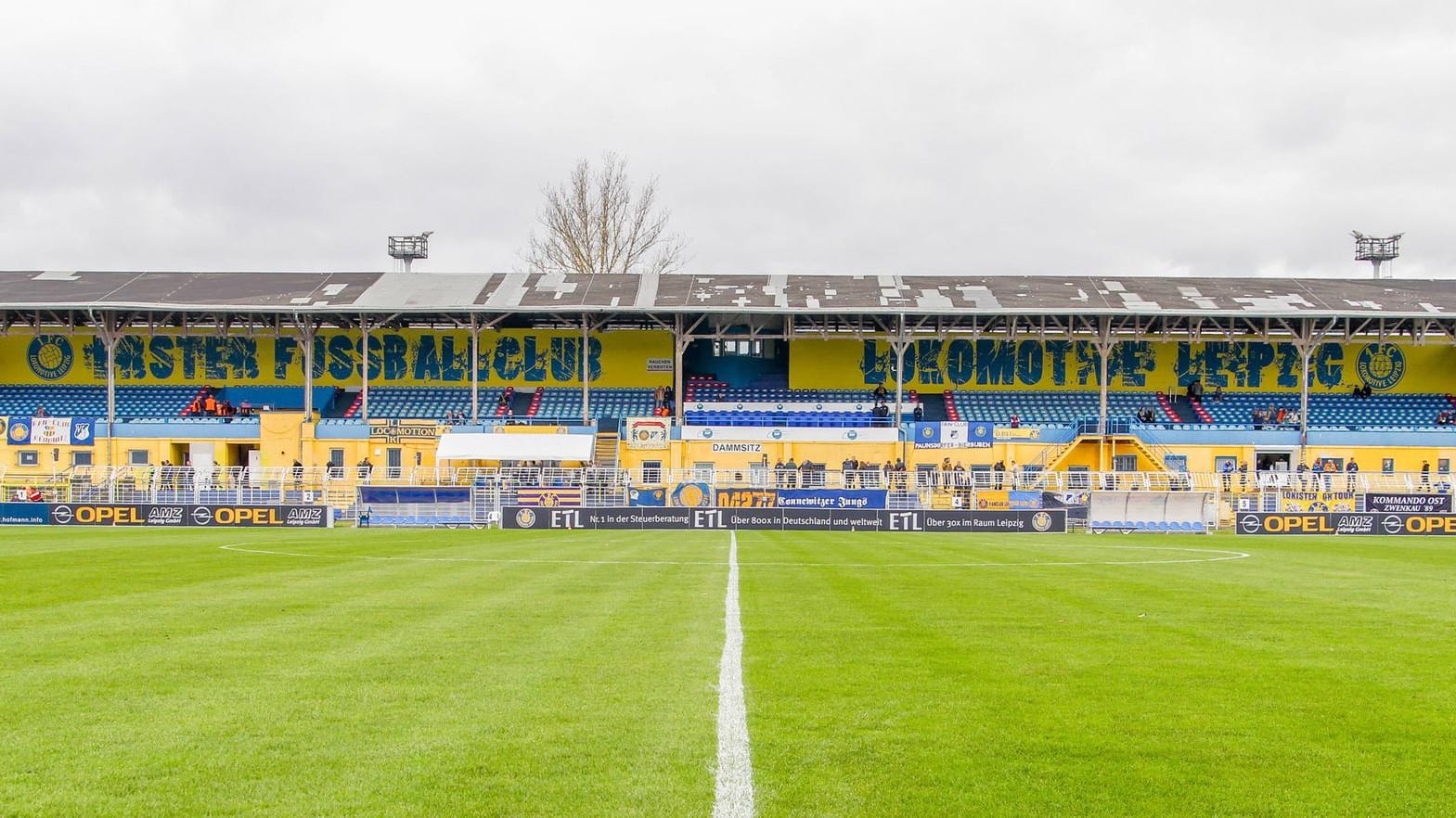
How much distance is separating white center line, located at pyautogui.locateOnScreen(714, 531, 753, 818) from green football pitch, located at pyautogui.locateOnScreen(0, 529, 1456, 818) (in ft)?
0.20

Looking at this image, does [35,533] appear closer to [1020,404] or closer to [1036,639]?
[1036,639]

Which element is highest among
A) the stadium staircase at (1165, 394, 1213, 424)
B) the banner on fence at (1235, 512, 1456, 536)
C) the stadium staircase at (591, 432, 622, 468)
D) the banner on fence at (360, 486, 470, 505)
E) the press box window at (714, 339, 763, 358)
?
the press box window at (714, 339, 763, 358)

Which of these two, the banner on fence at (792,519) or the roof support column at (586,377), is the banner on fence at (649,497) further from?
the roof support column at (586,377)

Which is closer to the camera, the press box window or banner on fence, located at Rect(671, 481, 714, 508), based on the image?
banner on fence, located at Rect(671, 481, 714, 508)

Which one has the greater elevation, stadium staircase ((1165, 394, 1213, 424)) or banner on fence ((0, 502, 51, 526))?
stadium staircase ((1165, 394, 1213, 424))

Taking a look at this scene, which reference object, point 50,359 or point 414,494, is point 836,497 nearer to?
point 414,494

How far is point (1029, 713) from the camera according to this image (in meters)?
6.66

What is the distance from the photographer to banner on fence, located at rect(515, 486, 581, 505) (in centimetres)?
3953

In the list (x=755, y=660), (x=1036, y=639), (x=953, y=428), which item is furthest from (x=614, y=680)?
(x=953, y=428)

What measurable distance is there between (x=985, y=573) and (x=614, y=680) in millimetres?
10691

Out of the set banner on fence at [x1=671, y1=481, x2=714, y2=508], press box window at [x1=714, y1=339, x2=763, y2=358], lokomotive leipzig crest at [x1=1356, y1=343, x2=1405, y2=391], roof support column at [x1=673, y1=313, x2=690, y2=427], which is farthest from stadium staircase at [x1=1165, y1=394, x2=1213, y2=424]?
banner on fence at [x1=671, y1=481, x2=714, y2=508]

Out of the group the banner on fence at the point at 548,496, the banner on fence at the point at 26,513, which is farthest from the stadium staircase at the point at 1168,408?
the banner on fence at the point at 26,513

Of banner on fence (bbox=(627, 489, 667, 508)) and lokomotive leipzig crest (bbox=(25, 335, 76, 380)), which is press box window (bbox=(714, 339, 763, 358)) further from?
lokomotive leipzig crest (bbox=(25, 335, 76, 380))

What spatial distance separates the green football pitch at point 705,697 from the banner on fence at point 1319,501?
26.4 metres
